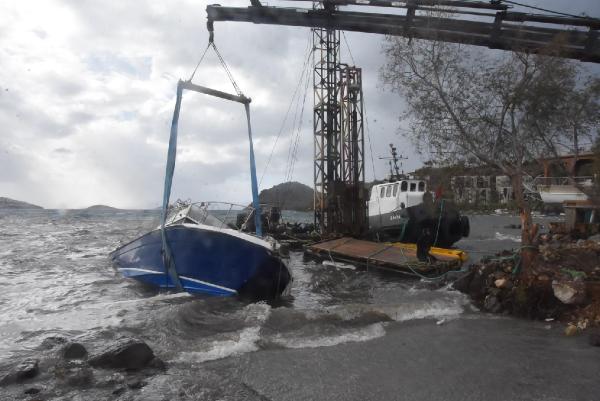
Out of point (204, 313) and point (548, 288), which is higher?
point (548, 288)

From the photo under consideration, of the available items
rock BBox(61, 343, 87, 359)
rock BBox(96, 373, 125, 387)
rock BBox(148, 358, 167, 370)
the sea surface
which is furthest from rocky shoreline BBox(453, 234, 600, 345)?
rock BBox(61, 343, 87, 359)

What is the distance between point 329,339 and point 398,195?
57.8ft

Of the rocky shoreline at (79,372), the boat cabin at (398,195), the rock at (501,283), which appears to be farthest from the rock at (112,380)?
the boat cabin at (398,195)

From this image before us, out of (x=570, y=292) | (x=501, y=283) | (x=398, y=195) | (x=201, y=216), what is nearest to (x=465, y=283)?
(x=501, y=283)

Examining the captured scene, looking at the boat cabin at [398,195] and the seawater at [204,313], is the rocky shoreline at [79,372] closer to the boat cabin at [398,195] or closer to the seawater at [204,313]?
the seawater at [204,313]

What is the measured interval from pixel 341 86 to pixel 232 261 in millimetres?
17391

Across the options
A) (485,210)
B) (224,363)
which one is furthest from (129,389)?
(485,210)

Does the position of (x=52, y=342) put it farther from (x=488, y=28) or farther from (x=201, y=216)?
(x=488, y=28)

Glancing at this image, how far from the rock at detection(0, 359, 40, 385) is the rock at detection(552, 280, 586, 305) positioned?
899cm

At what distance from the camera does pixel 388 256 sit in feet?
53.7

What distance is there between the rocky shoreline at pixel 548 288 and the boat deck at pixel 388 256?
3.63 metres

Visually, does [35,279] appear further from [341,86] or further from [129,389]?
[341,86]

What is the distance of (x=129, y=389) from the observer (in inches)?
216

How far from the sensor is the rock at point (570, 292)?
26.6 ft
